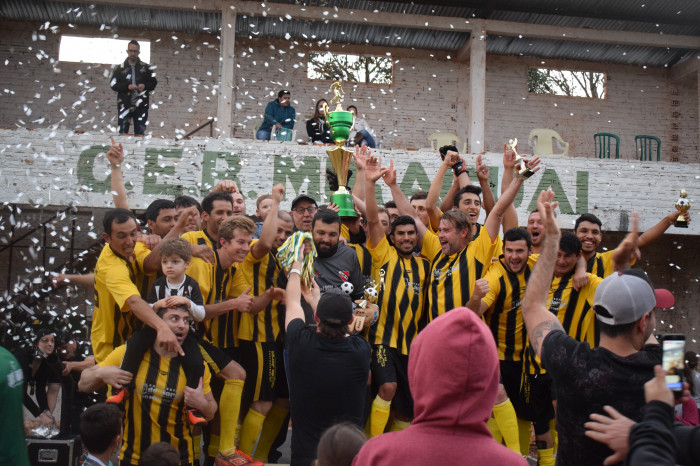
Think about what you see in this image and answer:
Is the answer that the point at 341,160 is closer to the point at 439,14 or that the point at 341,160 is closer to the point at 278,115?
the point at 278,115

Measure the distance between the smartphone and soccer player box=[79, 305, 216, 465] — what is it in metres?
2.87

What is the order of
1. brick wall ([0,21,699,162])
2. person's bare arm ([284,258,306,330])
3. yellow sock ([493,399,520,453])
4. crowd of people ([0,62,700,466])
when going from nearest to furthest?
1. crowd of people ([0,62,700,466])
2. person's bare arm ([284,258,306,330])
3. yellow sock ([493,399,520,453])
4. brick wall ([0,21,699,162])

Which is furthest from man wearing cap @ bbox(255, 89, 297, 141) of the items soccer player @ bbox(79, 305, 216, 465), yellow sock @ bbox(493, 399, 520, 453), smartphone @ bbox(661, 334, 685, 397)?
smartphone @ bbox(661, 334, 685, 397)

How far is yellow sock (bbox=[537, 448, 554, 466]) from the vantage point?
530cm

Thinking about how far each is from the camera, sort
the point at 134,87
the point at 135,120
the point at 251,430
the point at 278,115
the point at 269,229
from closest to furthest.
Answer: the point at 269,229 < the point at 251,430 < the point at 134,87 < the point at 135,120 < the point at 278,115

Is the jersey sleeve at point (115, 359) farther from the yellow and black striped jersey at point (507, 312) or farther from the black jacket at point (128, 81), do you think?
the black jacket at point (128, 81)

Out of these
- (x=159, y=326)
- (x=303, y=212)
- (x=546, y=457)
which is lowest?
(x=546, y=457)

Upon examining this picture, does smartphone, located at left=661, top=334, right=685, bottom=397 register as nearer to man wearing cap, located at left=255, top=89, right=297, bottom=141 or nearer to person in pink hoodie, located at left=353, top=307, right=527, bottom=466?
person in pink hoodie, located at left=353, top=307, right=527, bottom=466

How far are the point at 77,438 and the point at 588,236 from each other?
4361 millimetres

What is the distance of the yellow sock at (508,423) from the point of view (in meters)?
5.16

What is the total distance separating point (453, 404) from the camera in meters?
1.99

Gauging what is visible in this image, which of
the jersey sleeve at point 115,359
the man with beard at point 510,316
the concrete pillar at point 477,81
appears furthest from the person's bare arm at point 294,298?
the concrete pillar at point 477,81

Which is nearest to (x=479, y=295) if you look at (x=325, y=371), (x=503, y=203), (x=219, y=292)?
(x=503, y=203)

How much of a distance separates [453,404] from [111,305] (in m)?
3.54
